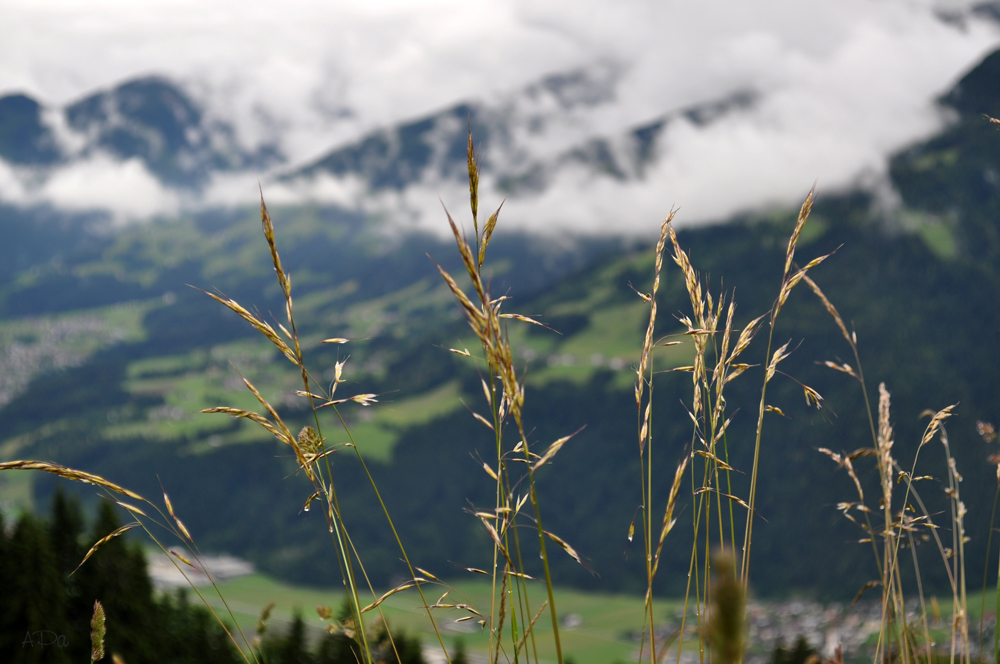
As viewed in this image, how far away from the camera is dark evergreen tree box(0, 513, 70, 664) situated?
452 inches

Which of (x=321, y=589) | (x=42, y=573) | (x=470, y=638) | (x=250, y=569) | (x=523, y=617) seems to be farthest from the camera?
(x=250, y=569)

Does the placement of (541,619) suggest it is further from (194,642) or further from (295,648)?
(194,642)

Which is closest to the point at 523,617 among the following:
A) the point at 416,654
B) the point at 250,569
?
the point at 416,654

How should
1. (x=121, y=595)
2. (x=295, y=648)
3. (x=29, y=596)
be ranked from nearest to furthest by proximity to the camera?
(x=29, y=596)
(x=121, y=595)
(x=295, y=648)

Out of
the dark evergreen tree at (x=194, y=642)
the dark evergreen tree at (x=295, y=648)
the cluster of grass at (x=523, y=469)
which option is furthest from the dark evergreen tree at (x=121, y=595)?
the cluster of grass at (x=523, y=469)

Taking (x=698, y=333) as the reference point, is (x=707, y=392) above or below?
below

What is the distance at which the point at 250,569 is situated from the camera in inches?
6801

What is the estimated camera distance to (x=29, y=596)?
12.5 metres

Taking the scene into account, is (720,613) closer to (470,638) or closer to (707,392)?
(707,392)

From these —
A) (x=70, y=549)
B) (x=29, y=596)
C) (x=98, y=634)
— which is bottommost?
(x=70, y=549)

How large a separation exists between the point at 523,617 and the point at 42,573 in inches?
590
